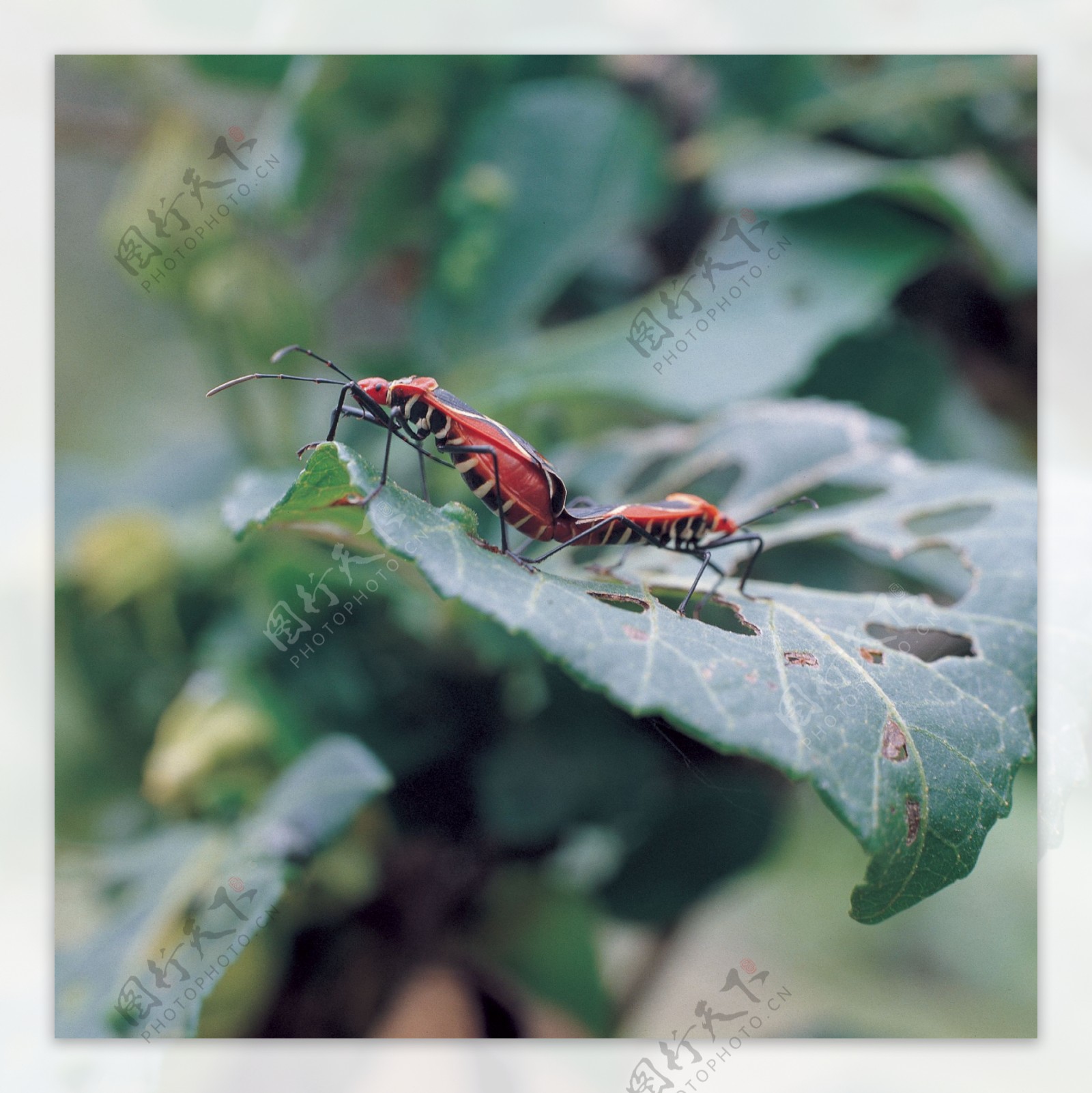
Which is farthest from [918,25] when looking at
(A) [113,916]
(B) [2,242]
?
(A) [113,916]

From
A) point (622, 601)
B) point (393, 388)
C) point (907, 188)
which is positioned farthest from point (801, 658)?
point (907, 188)

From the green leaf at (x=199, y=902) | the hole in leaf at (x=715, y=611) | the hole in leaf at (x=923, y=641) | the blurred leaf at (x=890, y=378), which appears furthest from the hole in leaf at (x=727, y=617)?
the blurred leaf at (x=890, y=378)

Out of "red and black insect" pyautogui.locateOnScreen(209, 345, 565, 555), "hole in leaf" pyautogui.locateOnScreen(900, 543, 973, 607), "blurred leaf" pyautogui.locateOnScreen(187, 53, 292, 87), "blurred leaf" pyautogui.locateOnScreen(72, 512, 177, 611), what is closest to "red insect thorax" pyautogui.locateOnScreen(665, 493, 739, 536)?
"red and black insect" pyautogui.locateOnScreen(209, 345, 565, 555)

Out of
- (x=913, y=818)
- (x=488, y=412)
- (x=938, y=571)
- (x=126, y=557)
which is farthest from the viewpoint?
(x=126, y=557)

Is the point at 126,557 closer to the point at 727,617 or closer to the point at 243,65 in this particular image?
the point at 243,65

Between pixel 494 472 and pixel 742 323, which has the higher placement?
pixel 494 472

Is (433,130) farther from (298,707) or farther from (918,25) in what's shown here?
(298,707)

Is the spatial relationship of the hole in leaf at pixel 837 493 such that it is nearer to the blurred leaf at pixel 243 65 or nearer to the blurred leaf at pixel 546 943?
the blurred leaf at pixel 546 943

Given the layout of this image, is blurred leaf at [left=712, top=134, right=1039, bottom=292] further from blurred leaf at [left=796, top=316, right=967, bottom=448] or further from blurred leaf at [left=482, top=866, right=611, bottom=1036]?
blurred leaf at [left=482, top=866, right=611, bottom=1036]
